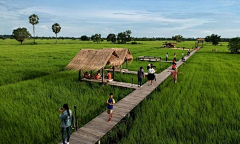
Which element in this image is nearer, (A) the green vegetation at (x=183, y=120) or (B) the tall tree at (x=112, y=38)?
(A) the green vegetation at (x=183, y=120)

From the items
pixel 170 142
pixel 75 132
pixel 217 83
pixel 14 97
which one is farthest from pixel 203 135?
pixel 14 97

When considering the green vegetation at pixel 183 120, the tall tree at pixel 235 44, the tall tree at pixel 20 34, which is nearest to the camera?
the green vegetation at pixel 183 120

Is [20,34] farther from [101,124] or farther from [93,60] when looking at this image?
[101,124]

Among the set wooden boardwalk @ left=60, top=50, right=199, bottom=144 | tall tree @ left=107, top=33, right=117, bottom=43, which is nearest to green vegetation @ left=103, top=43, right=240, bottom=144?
wooden boardwalk @ left=60, top=50, right=199, bottom=144

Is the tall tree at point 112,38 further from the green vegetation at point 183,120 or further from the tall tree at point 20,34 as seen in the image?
the green vegetation at point 183,120

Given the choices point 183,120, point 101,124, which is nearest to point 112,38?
point 183,120

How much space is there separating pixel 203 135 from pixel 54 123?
5788mm

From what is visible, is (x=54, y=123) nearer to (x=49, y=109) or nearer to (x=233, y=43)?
(x=49, y=109)

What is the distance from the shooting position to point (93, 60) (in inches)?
512

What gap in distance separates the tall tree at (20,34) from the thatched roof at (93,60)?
8266cm

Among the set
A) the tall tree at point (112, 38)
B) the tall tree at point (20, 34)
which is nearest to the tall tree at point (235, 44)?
the tall tree at point (112, 38)

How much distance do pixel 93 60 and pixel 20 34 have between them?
8482cm

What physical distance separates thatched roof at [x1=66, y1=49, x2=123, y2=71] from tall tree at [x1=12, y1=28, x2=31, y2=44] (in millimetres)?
82659

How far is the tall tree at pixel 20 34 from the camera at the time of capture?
8131 cm
